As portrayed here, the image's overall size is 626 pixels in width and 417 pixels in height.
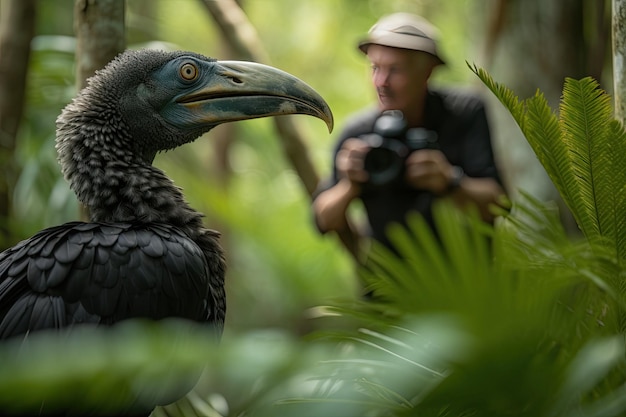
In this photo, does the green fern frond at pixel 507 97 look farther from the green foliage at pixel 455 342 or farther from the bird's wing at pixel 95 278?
the bird's wing at pixel 95 278

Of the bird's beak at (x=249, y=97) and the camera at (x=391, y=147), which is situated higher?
the bird's beak at (x=249, y=97)

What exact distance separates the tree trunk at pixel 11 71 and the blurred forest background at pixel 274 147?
Answer: 0.02 m

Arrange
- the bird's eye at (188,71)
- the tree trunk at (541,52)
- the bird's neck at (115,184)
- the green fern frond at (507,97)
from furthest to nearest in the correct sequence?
1. the tree trunk at (541,52)
2. the bird's eye at (188,71)
3. the bird's neck at (115,184)
4. the green fern frond at (507,97)

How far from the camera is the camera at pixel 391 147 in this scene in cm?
459

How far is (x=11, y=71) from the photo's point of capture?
4469 millimetres

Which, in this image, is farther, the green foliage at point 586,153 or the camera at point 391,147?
the camera at point 391,147

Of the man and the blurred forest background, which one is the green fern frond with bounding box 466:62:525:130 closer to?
the blurred forest background

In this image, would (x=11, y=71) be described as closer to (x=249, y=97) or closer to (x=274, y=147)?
(x=249, y=97)

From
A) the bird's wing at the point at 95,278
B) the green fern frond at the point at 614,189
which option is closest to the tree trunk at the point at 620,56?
the green fern frond at the point at 614,189

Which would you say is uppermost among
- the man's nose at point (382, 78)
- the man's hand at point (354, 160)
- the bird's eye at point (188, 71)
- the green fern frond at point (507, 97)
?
the bird's eye at point (188, 71)

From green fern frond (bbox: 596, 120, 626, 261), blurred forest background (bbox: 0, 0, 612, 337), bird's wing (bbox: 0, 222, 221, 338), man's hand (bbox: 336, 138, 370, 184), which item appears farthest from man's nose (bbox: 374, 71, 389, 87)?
green fern frond (bbox: 596, 120, 626, 261)

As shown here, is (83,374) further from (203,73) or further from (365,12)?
(365,12)

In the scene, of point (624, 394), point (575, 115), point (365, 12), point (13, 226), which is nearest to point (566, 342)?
point (624, 394)

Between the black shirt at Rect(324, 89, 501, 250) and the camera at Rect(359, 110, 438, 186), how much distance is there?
0.24 m
